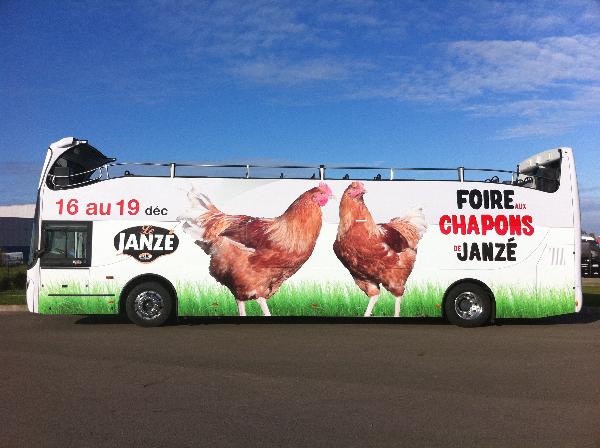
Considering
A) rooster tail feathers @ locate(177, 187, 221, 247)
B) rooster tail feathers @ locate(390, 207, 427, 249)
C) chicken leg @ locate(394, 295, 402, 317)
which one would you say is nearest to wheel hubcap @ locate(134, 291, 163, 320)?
rooster tail feathers @ locate(177, 187, 221, 247)

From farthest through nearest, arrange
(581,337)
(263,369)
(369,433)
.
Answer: (581,337) → (263,369) → (369,433)

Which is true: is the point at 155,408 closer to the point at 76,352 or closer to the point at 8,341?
the point at 76,352

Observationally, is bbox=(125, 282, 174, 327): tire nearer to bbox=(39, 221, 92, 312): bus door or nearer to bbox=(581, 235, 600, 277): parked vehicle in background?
bbox=(39, 221, 92, 312): bus door

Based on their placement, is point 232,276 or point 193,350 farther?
point 232,276

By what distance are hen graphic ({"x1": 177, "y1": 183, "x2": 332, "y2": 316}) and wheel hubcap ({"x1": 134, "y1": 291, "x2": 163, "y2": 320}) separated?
3.97 feet

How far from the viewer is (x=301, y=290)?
11.8 m

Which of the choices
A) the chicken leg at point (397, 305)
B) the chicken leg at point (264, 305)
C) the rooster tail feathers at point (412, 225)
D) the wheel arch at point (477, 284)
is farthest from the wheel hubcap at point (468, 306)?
the chicken leg at point (264, 305)

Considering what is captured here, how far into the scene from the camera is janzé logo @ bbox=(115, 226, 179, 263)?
11758 millimetres

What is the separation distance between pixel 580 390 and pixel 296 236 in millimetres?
6445

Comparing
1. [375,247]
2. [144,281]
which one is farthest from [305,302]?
[144,281]

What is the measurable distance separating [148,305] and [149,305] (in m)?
0.02

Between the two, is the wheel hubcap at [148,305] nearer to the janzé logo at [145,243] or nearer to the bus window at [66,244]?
the janzé logo at [145,243]

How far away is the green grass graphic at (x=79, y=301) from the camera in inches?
452

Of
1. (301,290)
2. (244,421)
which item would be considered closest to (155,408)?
(244,421)
